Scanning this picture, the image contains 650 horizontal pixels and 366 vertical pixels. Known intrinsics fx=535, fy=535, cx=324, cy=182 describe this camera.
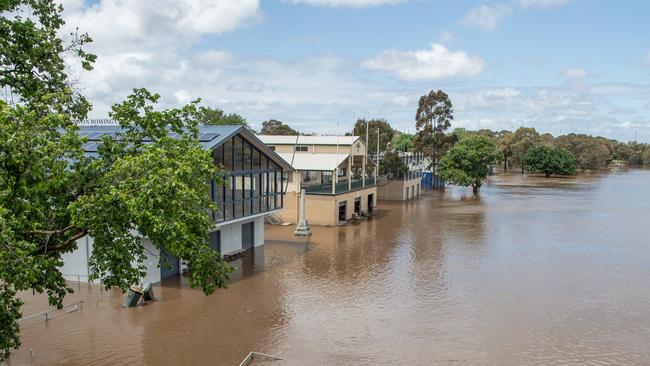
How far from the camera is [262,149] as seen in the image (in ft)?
94.3

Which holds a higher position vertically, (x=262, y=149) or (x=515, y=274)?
(x=262, y=149)

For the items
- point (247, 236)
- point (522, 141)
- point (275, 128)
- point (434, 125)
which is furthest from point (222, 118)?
point (522, 141)

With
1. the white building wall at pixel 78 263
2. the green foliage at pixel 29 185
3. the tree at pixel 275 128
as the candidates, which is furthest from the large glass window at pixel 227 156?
the tree at pixel 275 128

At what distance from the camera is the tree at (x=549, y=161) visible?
107562 millimetres

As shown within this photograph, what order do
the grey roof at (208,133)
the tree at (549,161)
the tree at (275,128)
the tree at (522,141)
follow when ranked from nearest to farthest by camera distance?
1. the grey roof at (208,133)
2. the tree at (275,128)
3. the tree at (549,161)
4. the tree at (522,141)

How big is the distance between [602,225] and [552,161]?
68.6 meters

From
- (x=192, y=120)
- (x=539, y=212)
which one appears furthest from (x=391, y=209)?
(x=192, y=120)

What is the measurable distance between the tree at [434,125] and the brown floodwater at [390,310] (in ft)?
126

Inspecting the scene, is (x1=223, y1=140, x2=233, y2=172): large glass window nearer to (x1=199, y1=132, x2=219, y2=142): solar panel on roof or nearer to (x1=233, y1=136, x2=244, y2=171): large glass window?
(x1=233, y1=136, x2=244, y2=171): large glass window

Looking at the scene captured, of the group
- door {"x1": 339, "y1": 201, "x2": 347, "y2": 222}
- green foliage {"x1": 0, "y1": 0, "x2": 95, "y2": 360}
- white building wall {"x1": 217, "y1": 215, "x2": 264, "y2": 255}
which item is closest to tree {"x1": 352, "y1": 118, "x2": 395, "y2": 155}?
door {"x1": 339, "y1": 201, "x2": 347, "y2": 222}

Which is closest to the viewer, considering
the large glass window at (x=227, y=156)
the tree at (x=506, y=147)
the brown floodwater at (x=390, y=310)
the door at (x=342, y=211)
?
the brown floodwater at (x=390, y=310)

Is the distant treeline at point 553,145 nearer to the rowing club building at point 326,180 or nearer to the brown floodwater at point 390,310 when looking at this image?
the rowing club building at point 326,180

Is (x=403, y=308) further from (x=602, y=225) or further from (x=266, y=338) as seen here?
(x=602, y=225)

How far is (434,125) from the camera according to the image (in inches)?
2911
